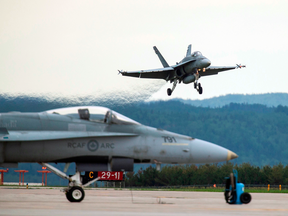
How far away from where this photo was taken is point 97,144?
12211mm

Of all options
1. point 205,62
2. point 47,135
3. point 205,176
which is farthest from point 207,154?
point 205,176

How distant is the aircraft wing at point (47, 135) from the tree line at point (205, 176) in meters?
66.2

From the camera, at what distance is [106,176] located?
28.6 m

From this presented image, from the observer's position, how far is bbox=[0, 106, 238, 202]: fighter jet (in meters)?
12.0

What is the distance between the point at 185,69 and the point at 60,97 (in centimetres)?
2431

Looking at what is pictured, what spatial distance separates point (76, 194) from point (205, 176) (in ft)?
228

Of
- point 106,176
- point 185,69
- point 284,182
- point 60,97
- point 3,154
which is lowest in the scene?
point 284,182

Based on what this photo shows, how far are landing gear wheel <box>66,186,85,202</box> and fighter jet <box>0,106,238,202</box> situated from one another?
2.64 ft

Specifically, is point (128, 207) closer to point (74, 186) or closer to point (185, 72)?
point (74, 186)

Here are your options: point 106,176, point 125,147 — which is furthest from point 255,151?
point 125,147

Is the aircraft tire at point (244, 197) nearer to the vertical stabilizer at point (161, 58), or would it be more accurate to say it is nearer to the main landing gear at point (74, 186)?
the main landing gear at point (74, 186)

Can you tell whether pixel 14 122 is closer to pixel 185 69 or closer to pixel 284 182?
pixel 185 69

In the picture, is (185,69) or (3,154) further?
(185,69)

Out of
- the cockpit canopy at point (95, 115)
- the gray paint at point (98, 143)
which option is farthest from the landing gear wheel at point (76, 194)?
the cockpit canopy at point (95, 115)
